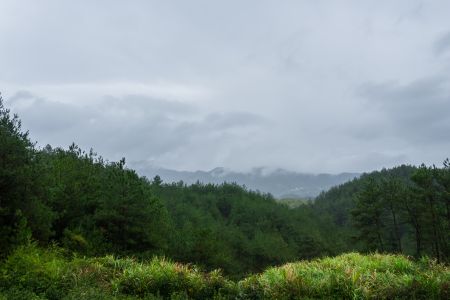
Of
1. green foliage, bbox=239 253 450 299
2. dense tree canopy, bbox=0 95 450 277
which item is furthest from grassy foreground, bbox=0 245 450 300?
dense tree canopy, bbox=0 95 450 277

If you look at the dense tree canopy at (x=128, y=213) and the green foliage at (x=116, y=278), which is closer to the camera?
the green foliage at (x=116, y=278)

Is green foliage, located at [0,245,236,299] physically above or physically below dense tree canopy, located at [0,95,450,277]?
below

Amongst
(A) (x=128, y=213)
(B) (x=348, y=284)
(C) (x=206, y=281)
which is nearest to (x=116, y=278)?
(C) (x=206, y=281)

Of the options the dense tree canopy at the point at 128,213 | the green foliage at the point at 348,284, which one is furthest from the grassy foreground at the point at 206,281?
the dense tree canopy at the point at 128,213

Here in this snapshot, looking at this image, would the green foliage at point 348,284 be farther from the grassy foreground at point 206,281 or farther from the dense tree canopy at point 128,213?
the dense tree canopy at point 128,213

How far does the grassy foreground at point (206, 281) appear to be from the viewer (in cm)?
1415

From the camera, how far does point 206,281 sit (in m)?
16.2

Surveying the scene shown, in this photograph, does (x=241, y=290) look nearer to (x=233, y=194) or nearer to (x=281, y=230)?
(x=281, y=230)

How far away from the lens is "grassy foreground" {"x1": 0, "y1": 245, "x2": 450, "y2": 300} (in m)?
14.2

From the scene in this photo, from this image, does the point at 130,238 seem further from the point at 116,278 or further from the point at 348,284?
the point at 348,284

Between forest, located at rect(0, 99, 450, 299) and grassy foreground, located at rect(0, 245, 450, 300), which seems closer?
grassy foreground, located at rect(0, 245, 450, 300)

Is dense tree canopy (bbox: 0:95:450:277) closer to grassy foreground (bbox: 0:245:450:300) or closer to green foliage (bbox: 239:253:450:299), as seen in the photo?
grassy foreground (bbox: 0:245:450:300)

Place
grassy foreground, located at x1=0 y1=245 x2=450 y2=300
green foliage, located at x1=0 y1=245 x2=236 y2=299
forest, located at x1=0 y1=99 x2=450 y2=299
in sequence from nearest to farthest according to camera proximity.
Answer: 1. grassy foreground, located at x1=0 y1=245 x2=450 y2=300
2. green foliage, located at x1=0 y1=245 x2=236 y2=299
3. forest, located at x1=0 y1=99 x2=450 y2=299

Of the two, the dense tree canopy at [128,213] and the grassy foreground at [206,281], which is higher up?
the dense tree canopy at [128,213]
